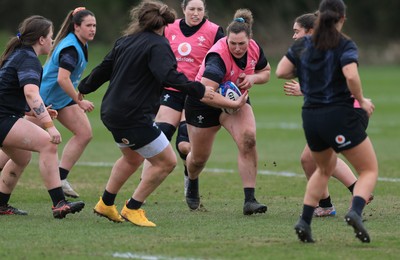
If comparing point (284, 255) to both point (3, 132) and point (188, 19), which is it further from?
point (188, 19)

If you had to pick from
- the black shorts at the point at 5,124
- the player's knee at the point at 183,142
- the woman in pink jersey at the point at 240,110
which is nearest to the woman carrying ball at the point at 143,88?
the woman in pink jersey at the point at 240,110

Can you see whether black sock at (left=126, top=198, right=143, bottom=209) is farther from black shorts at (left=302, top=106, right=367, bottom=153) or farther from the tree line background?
the tree line background

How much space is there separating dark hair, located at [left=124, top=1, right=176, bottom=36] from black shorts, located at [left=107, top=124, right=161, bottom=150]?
903 millimetres

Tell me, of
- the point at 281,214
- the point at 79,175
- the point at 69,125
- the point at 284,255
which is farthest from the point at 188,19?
the point at 284,255

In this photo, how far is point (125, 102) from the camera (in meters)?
8.34

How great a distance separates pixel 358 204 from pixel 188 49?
406 centimetres

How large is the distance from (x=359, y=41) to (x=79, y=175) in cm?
4191

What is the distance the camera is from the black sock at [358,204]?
24.4 feet

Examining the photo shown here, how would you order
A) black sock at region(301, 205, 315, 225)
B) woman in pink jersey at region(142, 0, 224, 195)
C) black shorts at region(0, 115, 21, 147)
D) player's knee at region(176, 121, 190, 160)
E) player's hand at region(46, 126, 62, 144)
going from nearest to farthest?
black sock at region(301, 205, 315, 225)
player's hand at region(46, 126, 62, 144)
black shorts at region(0, 115, 21, 147)
woman in pink jersey at region(142, 0, 224, 195)
player's knee at region(176, 121, 190, 160)

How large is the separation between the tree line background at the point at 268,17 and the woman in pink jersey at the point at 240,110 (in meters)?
42.5

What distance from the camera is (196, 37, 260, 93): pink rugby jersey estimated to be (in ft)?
31.4

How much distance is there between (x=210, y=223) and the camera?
8.91 metres

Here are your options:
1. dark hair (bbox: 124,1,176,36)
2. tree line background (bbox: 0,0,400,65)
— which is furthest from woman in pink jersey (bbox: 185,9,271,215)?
tree line background (bbox: 0,0,400,65)

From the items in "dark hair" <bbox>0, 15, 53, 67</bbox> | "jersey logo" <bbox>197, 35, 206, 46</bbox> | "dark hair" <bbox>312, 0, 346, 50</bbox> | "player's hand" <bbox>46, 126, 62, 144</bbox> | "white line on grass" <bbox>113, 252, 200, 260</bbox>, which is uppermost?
"dark hair" <bbox>312, 0, 346, 50</bbox>
